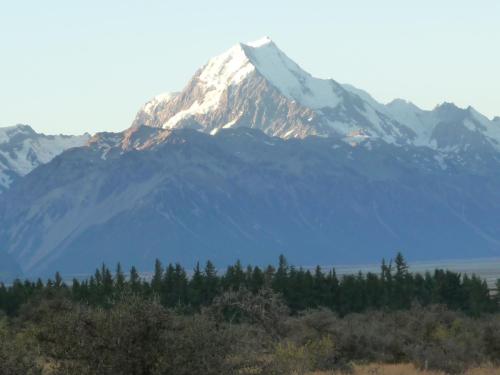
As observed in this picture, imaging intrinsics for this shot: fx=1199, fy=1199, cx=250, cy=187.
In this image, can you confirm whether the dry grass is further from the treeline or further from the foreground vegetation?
the treeline

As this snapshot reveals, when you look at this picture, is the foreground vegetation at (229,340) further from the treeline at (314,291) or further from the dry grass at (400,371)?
the treeline at (314,291)

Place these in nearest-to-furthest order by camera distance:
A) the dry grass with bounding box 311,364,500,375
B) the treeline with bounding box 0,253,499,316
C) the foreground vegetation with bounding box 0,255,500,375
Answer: the foreground vegetation with bounding box 0,255,500,375 → the dry grass with bounding box 311,364,500,375 → the treeline with bounding box 0,253,499,316

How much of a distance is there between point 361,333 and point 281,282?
71.1 meters

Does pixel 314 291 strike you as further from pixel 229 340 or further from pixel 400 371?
pixel 229 340

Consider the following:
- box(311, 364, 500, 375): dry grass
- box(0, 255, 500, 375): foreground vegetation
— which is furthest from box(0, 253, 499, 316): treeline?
box(311, 364, 500, 375): dry grass

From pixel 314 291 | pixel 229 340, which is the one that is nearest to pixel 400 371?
pixel 229 340

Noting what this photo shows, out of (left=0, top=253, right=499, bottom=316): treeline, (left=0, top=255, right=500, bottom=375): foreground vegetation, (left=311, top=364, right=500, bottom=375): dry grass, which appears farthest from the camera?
(left=0, top=253, right=499, bottom=316): treeline

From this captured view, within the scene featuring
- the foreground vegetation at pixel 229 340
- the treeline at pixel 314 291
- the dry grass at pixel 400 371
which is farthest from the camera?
the treeline at pixel 314 291

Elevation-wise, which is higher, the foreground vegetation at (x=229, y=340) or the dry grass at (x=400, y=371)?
the foreground vegetation at (x=229, y=340)

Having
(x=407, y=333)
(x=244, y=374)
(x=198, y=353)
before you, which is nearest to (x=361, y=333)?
(x=407, y=333)

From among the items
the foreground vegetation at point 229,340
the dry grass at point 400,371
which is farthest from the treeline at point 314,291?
the dry grass at point 400,371

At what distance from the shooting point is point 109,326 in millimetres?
29484

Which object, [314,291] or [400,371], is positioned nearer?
[400,371]

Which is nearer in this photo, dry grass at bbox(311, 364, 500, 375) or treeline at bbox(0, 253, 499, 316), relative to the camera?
dry grass at bbox(311, 364, 500, 375)
